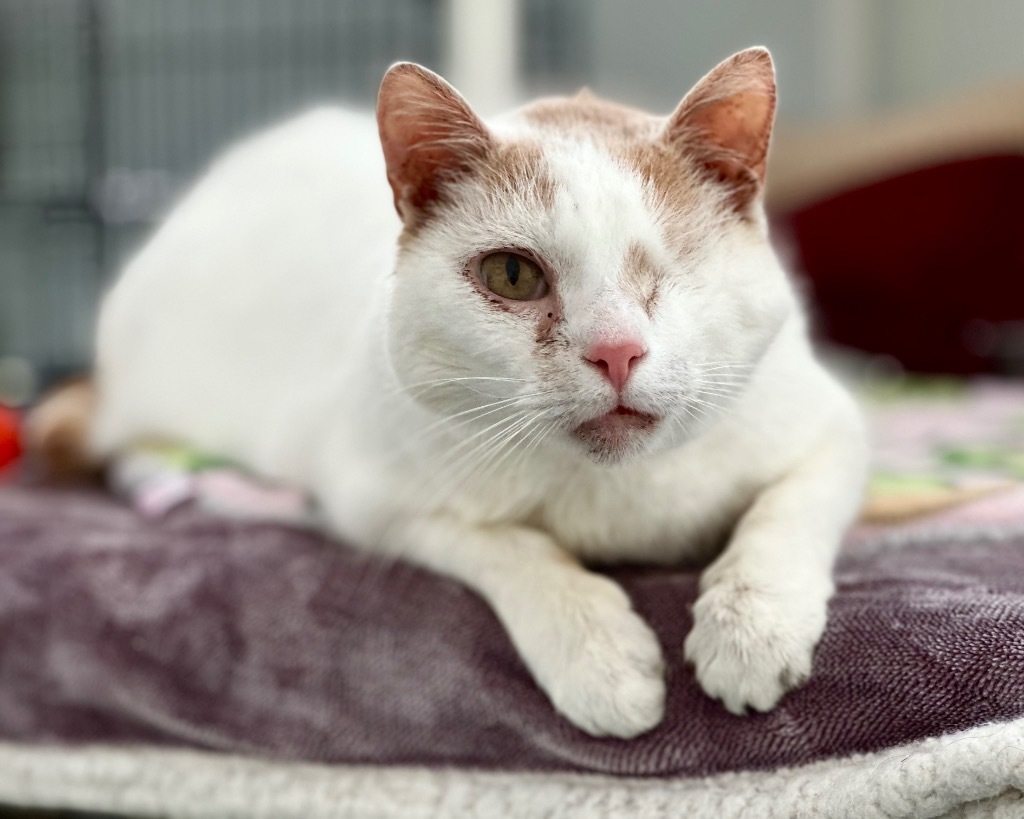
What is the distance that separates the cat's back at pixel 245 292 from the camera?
1171 mm

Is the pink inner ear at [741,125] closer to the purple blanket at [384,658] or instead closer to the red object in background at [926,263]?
the purple blanket at [384,658]

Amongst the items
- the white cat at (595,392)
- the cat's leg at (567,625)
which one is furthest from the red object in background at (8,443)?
the cat's leg at (567,625)

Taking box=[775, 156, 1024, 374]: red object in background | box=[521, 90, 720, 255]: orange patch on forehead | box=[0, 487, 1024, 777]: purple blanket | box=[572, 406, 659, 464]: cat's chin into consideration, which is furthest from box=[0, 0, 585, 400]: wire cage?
box=[572, 406, 659, 464]: cat's chin

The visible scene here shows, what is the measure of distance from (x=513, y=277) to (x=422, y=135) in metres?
0.15

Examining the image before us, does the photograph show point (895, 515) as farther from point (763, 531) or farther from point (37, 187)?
point (37, 187)

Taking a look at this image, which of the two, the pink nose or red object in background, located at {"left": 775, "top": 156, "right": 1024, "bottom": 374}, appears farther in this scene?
red object in background, located at {"left": 775, "top": 156, "right": 1024, "bottom": 374}

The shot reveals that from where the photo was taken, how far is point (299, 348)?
120 cm

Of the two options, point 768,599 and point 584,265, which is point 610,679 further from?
point 584,265

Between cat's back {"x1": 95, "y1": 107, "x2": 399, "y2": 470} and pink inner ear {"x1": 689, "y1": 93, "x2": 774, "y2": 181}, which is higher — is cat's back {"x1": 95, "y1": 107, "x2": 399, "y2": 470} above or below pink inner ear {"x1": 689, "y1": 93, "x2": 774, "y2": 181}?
below

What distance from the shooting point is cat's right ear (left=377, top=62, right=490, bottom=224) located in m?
0.73

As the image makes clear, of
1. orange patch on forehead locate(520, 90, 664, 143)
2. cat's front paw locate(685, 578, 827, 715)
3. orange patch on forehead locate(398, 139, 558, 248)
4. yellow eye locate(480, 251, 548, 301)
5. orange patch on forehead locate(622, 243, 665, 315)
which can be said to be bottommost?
cat's front paw locate(685, 578, 827, 715)

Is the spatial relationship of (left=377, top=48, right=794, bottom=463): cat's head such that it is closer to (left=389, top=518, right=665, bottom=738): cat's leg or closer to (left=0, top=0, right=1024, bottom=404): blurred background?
(left=389, top=518, right=665, bottom=738): cat's leg

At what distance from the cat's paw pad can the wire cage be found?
127 centimetres

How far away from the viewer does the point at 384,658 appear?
85 centimetres
